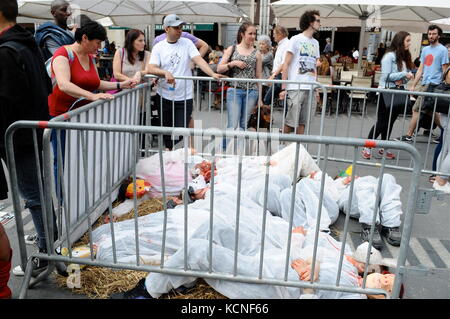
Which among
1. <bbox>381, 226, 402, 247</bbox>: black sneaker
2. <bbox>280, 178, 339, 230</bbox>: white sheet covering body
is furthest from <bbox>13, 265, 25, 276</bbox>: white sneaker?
<bbox>381, 226, 402, 247</bbox>: black sneaker

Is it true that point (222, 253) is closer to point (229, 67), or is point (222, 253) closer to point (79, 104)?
point (79, 104)

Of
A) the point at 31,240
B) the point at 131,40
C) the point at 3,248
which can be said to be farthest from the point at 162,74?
the point at 3,248

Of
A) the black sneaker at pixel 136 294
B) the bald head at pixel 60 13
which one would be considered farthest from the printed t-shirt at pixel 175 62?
the black sneaker at pixel 136 294

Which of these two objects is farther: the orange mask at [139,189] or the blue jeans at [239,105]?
the blue jeans at [239,105]

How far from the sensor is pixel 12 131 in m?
2.87

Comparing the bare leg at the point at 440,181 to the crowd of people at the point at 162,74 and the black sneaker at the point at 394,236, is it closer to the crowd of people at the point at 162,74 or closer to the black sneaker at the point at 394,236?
the crowd of people at the point at 162,74

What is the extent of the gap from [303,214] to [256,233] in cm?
72

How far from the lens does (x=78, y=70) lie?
3895 mm

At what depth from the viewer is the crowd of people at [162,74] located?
10.0 feet

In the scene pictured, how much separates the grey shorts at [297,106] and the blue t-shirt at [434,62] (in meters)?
3.31

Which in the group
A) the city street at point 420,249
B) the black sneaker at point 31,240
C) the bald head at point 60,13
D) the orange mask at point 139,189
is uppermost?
the bald head at point 60,13

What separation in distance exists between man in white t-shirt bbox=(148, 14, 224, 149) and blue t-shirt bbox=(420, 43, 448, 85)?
4751 mm

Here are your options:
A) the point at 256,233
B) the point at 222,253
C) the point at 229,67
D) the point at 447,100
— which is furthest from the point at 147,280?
the point at 447,100

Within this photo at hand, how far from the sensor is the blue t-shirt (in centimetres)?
816
